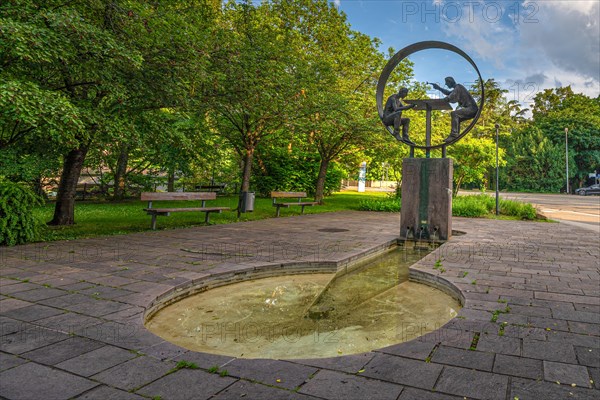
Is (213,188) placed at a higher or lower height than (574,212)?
higher

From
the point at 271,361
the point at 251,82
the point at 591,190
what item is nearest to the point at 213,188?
the point at 251,82

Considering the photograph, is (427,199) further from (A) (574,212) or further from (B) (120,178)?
(B) (120,178)

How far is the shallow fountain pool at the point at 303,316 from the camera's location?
3.38m

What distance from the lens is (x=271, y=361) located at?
2738mm

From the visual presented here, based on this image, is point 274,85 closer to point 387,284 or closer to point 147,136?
point 147,136

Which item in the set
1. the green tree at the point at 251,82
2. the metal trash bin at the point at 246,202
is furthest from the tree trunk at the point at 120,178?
the metal trash bin at the point at 246,202

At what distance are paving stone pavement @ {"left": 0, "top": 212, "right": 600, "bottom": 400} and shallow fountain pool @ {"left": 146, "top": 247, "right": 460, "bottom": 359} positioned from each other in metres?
0.31

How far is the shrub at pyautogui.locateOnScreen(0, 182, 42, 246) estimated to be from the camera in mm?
7287

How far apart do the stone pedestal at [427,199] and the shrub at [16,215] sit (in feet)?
26.0

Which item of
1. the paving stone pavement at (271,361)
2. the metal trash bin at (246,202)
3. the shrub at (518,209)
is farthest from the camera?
the shrub at (518,209)

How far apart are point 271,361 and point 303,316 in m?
1.46

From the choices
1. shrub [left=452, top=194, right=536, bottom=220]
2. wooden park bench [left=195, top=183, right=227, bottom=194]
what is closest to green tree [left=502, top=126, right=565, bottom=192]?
shrub [left=452, top=194, right=536, bottom=220]

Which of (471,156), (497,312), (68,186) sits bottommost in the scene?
(497,312)

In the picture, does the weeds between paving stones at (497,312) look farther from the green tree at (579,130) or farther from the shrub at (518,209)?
the green tree at (579,130)
